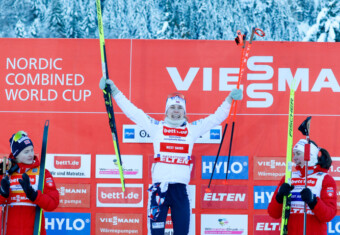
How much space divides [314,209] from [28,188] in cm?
198

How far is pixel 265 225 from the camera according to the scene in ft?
15.1

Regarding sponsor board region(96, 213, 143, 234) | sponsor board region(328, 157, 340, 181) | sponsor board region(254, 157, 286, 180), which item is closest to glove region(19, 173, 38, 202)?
sponsor board region(96, 213, 143, 234)

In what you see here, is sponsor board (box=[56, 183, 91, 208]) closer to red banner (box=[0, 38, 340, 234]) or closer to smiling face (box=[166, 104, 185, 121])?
red banner (box=[0, 38, 340, 234])

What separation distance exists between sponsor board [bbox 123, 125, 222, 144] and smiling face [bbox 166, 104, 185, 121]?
2.41 ft

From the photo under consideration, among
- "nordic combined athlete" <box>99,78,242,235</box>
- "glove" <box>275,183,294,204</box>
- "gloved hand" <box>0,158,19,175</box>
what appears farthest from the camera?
"nordic combined athlete" <box>99,78,242,235</box>

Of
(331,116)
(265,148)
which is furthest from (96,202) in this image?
(331,116)

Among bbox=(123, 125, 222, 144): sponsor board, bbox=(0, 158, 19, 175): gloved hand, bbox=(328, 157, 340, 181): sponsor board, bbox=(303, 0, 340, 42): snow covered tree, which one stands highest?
bbox=(303, 0, 340, 42): snow covered tree

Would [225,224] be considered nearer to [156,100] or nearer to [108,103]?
[156,100]

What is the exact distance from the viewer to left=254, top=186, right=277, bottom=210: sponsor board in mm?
4598

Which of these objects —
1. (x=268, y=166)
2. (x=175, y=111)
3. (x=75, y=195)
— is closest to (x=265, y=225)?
(x=268, y=166)

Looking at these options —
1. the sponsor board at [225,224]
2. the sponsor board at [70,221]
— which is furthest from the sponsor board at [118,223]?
the sponsor board at [225,224]

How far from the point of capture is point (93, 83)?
466cm

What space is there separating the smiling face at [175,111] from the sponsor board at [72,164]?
112cm

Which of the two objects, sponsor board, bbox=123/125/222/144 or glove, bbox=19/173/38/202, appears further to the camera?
sponsor board, bbox=123/125/222/144
